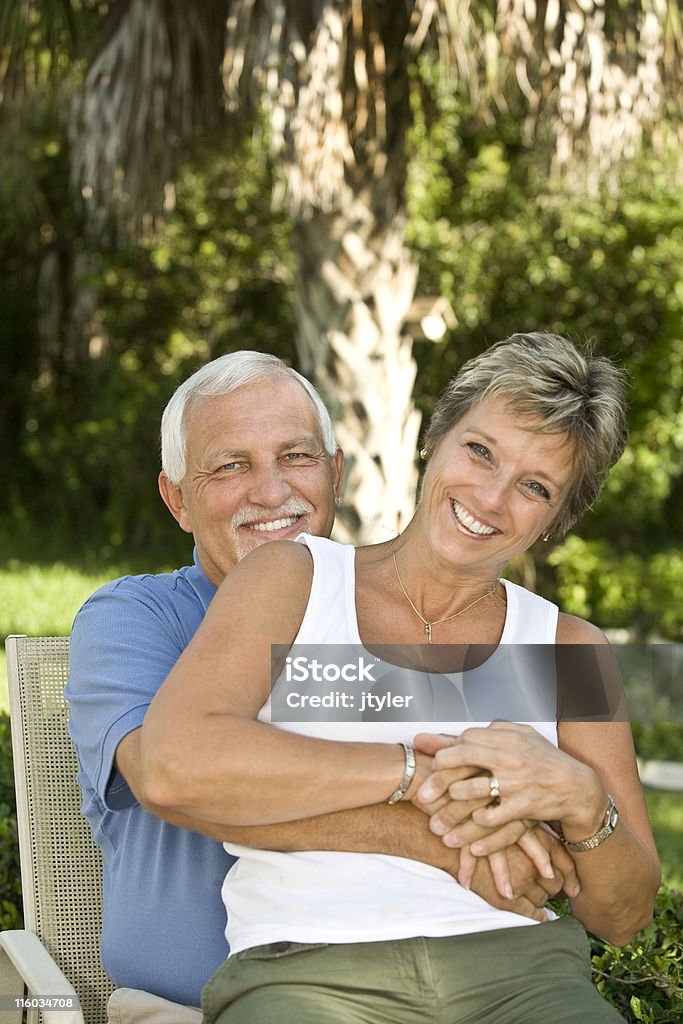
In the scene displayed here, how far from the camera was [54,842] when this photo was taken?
272cm

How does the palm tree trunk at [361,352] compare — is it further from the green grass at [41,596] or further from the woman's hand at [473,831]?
the woman's hand at [473,831]

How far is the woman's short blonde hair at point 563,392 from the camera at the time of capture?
229cm

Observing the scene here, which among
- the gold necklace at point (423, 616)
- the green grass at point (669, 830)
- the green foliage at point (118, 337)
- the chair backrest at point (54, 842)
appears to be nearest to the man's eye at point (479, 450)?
the gold necklace at point (423, 616)

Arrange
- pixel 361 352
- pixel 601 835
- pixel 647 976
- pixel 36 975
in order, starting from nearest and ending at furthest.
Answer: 1. pixel 601 835
2. pixel 36 975
3. pixel 647 976
4. pixel 361 352

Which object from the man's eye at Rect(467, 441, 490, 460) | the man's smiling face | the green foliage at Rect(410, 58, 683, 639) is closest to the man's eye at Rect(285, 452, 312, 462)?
the man's smiling face

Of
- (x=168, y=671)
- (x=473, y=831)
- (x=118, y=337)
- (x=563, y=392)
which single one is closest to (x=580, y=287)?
(x=118, y=337)

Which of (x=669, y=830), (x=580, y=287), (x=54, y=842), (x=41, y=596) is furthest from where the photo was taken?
(x=580, y=287)

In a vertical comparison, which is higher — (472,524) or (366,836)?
(472,524)

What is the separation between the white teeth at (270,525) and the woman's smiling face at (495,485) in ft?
1.57

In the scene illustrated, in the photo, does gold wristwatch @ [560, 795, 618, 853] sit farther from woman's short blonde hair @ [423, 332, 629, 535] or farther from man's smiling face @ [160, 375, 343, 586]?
man's smiling face @ [160, 375, 343, 586]

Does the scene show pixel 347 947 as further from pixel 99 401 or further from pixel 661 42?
pixel 99 401

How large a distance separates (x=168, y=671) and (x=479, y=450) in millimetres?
717

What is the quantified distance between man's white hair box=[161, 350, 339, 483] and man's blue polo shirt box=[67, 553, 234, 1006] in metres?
0.55

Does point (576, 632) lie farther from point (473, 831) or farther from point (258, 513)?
point (258, 513)
